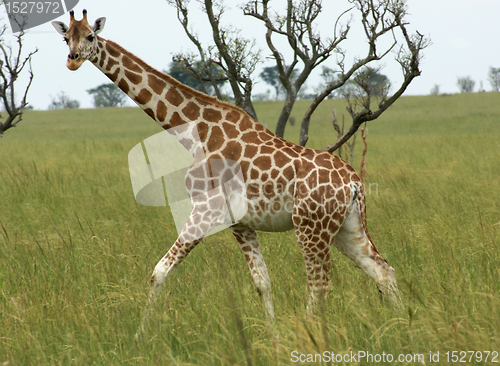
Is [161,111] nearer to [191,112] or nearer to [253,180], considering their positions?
[191,112]

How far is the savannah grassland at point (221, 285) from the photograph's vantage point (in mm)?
2430

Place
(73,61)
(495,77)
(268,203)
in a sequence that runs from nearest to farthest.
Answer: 1. (73,61)
2. (268,203)
3. (495,77)

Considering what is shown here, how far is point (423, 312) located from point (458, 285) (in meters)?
0.49

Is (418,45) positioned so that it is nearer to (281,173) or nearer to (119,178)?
(281,173)

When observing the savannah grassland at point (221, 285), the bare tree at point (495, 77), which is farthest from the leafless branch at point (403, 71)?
the bare tree at point (495, 77)

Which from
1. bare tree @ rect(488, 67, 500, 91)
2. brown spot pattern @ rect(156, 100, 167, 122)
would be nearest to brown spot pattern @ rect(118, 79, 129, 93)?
brown spot pattern @ rect(156, 100, 167, 122)

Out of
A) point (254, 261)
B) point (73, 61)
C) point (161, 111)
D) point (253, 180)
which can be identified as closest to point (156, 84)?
point (161, 111)

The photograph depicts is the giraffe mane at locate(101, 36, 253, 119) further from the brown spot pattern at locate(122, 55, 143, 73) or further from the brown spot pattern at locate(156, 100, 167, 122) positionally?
the brown spot pattern at locate(156, 100, 167, 122)

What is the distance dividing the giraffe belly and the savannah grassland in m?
0.48

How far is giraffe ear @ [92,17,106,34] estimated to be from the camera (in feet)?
10.2

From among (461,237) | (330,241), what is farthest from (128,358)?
(461,237)

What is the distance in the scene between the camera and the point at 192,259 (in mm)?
4297

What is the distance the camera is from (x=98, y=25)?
3121mm

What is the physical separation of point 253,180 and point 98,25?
60.4 inches
